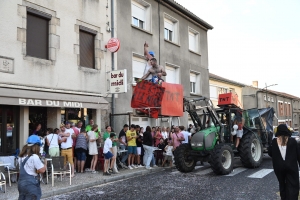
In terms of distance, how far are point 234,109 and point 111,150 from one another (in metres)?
4.95

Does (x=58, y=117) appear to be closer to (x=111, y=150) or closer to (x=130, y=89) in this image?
(x=111, y=150)

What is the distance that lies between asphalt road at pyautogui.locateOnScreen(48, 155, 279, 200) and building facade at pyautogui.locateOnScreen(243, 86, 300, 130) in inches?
862

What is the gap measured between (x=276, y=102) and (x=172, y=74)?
31.7m

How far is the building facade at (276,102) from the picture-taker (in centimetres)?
3936

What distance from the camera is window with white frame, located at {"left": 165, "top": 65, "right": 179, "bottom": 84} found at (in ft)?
60.3

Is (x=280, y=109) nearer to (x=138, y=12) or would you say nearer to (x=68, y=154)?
(x=138, y=12)

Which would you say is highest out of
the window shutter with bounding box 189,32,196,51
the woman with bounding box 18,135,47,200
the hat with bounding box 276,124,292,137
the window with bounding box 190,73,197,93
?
the window shutter with bounding box 189,32,196,51

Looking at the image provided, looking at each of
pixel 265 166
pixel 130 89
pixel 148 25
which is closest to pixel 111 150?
pixel 130 89

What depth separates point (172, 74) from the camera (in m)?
18.9

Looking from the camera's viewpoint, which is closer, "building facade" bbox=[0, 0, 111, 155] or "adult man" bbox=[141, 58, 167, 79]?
"building facade" bbox=[0, 0, 111, 155]

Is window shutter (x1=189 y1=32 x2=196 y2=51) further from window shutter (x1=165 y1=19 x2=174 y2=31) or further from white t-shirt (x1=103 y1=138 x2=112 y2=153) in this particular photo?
white t-shirt (x1=103 y1=138 x2=112 y2=153)

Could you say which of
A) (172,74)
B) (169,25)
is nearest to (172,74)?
(172,74)

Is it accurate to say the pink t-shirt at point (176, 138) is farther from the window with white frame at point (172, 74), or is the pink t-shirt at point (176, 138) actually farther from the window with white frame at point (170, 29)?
the window with white frame at point (170, 29)

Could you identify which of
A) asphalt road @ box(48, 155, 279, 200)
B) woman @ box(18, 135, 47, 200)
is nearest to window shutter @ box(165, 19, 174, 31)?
asphalt road @ box(48, 155, 279, 200)
